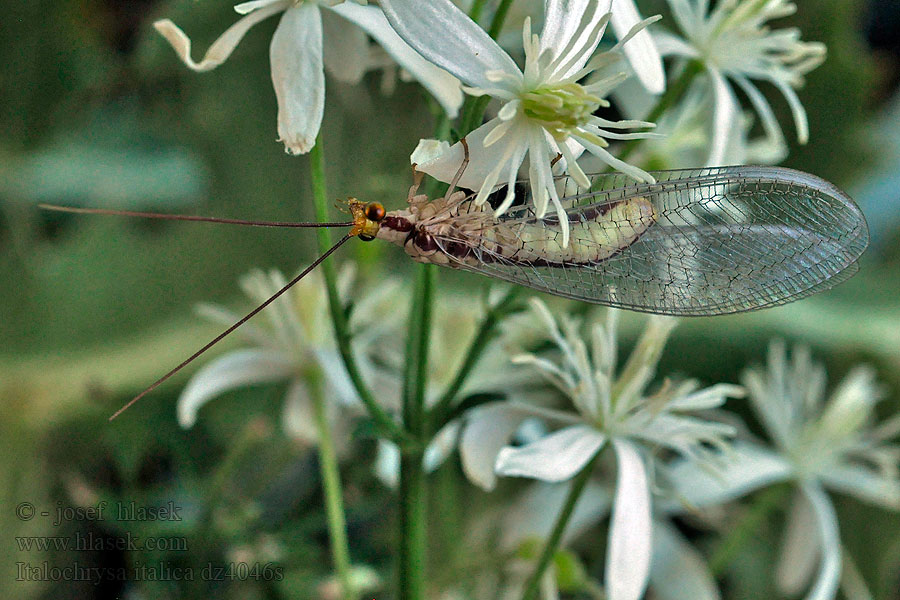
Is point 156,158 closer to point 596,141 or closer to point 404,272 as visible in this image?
point 404,272

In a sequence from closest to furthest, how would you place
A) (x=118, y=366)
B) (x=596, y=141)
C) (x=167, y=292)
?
(x=596, y=141) < (x=118, y=366) < (x=167, y=292)

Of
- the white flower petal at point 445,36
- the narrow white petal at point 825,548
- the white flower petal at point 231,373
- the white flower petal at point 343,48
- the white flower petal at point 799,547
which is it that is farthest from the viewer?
the white flower petal at point 799,547

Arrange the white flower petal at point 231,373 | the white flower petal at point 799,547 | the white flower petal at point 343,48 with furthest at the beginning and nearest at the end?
1. the white flower petal at point 799,547
2. the white flower petal at point 231,373
3. the white flower petal at point 343,48

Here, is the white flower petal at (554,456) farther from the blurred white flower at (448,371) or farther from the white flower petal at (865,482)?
the white flower petal at (865,482)

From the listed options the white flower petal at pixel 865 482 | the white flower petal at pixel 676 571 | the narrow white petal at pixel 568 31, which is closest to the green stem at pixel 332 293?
the narrow white petal at pixel 568 31

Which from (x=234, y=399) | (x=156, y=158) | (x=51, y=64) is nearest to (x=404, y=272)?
(x=234, y=399)

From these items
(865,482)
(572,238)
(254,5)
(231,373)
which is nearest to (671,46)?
(572,238)

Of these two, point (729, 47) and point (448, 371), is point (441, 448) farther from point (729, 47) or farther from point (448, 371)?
point (729, 47)

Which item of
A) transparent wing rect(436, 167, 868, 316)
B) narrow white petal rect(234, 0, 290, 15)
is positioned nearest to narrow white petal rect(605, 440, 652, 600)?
transparent wing rect(436, 167, 868, 316)
